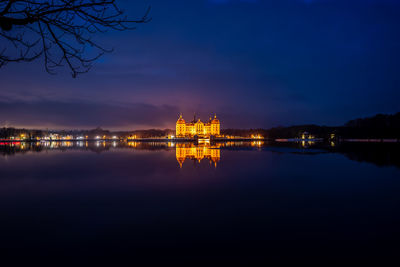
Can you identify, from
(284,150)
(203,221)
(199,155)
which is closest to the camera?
(203,221)

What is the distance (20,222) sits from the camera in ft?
25.6

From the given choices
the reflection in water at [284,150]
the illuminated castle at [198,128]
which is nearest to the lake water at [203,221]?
the reflection in water at [284,150]

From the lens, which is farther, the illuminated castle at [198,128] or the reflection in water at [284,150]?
the illuminated castle at [198,128]

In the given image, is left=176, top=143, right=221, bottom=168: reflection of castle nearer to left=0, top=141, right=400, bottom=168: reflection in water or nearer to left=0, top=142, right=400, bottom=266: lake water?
left=0, top=141, right=400, bottom=168: reflection in water

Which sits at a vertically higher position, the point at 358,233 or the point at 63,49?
the point at 63,49

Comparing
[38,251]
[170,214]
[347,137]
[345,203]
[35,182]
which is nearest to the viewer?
[38,251]

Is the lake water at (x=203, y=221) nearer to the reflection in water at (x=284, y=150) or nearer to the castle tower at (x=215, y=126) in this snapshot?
the reflection in water at (x=284, y=150)

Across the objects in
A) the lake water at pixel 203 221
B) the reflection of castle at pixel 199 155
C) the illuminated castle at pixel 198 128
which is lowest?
the lake water at pixel 203 221

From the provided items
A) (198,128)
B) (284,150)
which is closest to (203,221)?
(284,150)

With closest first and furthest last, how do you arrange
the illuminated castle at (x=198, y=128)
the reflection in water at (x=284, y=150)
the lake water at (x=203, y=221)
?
the lake water at (x=203, y=221) → the reflection in water at (x=284, y=150) → the illuminated castle at (x=198, y=128)

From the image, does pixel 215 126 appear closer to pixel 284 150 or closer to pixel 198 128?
pixel 198 128

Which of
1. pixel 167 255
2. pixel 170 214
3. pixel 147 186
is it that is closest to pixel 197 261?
pixel 167 255

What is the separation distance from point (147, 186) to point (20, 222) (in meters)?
6.01

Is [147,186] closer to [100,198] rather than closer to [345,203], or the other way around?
[100,198]
